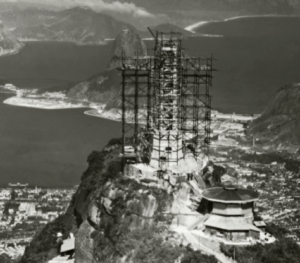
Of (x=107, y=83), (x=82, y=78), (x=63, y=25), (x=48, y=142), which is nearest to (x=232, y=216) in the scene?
(x=48, y=142)

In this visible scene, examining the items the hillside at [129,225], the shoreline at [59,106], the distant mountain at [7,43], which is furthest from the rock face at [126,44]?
the hillside at [129,225]

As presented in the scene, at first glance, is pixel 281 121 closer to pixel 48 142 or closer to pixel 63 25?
pixel 48 142

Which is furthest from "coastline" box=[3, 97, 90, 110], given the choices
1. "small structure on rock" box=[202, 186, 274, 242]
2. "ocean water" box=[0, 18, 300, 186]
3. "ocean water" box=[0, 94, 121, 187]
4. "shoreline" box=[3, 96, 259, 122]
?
"small structure on rock" box=[202, 186, 274, 242]

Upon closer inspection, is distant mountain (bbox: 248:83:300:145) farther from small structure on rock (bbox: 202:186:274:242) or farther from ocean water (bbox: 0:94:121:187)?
small structure on rock (bbox: 202:186:274:242)

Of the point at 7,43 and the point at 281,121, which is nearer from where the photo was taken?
the point at 281,121

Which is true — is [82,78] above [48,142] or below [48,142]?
below

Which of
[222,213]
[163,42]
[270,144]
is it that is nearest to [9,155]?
[270,144]
